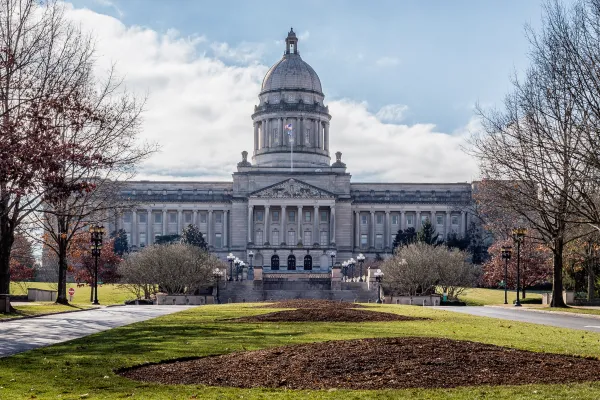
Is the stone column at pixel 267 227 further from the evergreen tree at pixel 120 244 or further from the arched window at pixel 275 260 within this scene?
the evergreen tree at pixel 120 244

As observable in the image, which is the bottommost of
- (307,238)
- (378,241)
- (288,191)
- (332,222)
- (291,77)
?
(378,241)

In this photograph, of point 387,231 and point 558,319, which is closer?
point 558,319

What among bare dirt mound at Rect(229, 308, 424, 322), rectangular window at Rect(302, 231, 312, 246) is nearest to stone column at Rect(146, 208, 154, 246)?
rectangular window at Rect(302, 231, 312, 246)

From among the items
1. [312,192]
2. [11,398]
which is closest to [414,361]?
[11,398]

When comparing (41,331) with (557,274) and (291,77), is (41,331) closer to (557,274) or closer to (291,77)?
(557,274)

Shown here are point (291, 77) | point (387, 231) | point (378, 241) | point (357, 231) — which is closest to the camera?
point (357, 231)

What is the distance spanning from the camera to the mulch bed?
528 inches

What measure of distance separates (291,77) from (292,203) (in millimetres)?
27800

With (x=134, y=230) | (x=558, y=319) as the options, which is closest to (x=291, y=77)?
(x=134, y=230)

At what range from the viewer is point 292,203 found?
140m

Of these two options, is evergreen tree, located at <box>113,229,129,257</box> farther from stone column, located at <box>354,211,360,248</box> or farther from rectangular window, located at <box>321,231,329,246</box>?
stone column, located at <box>354,211,360,248</box>

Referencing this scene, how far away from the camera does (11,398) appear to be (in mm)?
12141

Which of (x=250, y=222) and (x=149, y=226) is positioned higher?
(x=250, y=222)

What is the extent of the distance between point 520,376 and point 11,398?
802 cm
